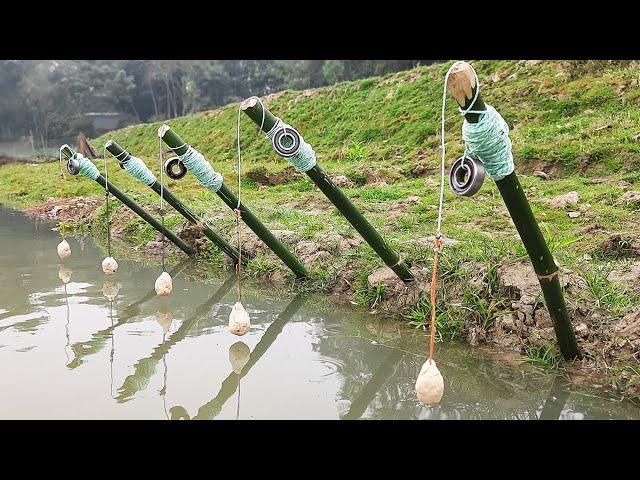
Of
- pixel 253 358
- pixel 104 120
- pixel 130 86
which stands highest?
pixel 130 86

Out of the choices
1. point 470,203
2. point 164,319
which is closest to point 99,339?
point 164,319

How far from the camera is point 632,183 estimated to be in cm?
758

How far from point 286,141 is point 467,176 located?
1650 mm

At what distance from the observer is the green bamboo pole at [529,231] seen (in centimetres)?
260

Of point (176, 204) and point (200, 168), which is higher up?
point (200, 168)

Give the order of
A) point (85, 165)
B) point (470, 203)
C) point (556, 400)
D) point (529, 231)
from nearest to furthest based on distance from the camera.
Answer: point (529, 231) < point (556, 400) < point (85, 165) < point (470, 203)

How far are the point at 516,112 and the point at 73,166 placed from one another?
1002 centimetres

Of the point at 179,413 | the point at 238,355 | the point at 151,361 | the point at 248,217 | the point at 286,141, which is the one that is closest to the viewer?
the point at 179,413

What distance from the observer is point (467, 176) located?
275cm

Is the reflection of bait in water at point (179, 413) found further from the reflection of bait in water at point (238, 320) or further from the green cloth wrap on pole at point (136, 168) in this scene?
the green cloth wrap on pole at point (136, 168)

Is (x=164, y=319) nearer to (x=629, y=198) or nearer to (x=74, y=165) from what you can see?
(x=74, y=165)

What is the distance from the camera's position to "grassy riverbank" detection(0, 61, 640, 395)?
4367 mm

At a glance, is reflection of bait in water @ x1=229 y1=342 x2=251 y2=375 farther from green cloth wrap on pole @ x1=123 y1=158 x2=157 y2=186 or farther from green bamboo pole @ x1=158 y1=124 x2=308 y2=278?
green cloth wrap on pole @ x1=123 y1=158 x2=157 y2=186

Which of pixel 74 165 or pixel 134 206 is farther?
pixel 134 206
